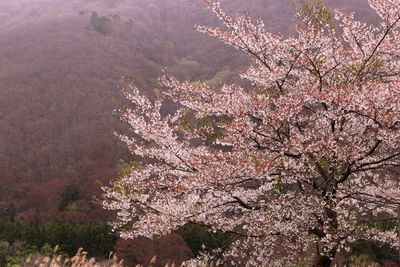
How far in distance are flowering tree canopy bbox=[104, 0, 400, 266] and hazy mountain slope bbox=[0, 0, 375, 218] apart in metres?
27.5

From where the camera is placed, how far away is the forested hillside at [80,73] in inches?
1613

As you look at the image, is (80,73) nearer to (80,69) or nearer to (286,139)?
(80,69)

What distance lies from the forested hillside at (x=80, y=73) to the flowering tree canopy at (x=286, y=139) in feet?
61.5

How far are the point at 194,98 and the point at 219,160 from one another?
5.39ft

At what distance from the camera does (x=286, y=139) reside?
262 inches

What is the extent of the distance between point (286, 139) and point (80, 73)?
63.7 metres

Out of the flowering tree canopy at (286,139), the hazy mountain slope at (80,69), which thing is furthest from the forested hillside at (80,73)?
the flowering tree canopy at (286,139)

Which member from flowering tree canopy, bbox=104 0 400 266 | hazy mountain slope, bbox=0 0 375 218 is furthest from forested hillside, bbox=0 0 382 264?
flowering tree canopy, bbox=104 0 400 266

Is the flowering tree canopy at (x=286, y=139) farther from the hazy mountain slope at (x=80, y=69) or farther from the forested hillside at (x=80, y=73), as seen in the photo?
the hazy mountain slope at (x=80, y=69)

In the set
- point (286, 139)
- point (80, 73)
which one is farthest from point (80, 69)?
point (286, 139)

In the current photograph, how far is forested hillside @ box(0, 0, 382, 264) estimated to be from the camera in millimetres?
40959

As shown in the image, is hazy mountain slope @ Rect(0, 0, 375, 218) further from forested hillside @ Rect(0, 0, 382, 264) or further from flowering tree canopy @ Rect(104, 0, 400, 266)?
flowering tree canopy @ Rect(104, 0, 400, 266)

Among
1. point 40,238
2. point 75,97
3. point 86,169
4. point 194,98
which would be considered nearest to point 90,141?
point 86,169

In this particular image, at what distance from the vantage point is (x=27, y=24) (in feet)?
281
